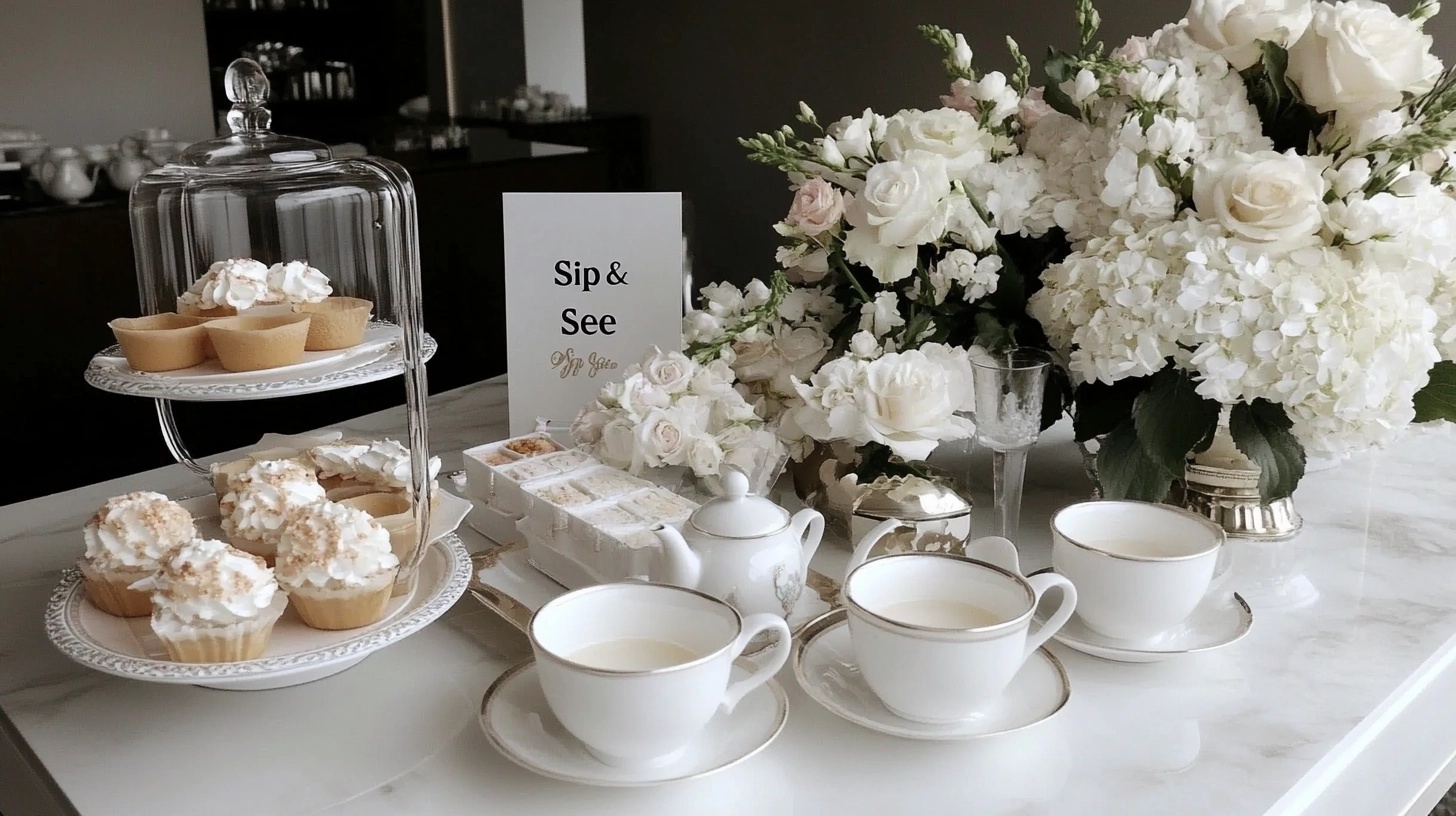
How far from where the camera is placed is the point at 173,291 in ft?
4.24

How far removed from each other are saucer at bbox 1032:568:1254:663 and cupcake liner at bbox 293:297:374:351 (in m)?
0.71

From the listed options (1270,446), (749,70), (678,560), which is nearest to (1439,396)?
(1270,446)

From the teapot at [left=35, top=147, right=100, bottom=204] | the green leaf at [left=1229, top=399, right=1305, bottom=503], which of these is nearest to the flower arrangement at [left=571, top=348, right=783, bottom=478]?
the green leaf at [left=1229, top=399, right=1305, bottom=503]

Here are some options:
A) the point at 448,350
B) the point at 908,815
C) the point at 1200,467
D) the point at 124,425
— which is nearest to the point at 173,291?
the point at 908,815

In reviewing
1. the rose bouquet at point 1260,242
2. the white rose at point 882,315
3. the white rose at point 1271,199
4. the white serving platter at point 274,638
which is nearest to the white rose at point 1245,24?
the rose bouquet at point 1260,242

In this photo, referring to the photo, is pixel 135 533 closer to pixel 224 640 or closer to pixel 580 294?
pixel 224 640

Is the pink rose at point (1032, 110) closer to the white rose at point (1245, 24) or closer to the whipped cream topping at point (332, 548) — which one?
the white rose at point (1245, 24)

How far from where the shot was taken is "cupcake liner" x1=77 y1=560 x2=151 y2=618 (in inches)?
34.5

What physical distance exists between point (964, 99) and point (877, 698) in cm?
70

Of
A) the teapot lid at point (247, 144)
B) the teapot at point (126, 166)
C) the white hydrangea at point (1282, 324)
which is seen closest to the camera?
the white hydrangea at point (1282, 324)

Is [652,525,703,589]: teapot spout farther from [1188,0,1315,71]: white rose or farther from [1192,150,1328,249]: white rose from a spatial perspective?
[1188,0,1315,71]: white rose

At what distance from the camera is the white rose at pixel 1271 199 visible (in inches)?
38.3

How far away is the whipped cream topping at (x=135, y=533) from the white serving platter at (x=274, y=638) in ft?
0.15

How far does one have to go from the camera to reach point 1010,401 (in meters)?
1.02
